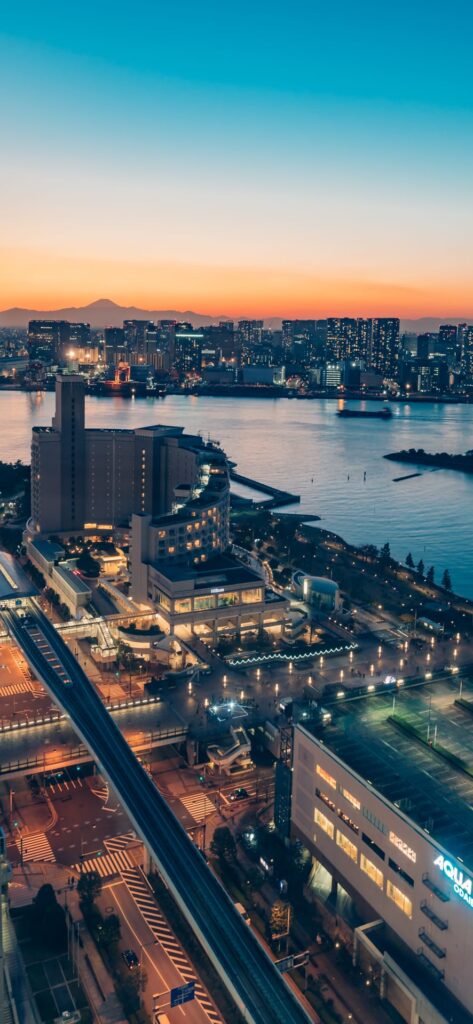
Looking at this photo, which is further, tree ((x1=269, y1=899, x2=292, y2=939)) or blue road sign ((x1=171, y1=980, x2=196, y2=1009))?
tree ((x1=269, y1=899, x2=292, y2=939))

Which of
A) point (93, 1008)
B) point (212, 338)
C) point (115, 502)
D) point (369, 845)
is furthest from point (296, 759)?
point (212, 338)

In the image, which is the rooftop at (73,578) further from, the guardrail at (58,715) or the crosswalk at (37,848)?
the crosswalk at (37,848)

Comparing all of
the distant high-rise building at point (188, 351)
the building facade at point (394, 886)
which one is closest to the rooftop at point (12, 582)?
the building facade at point (394, 886)

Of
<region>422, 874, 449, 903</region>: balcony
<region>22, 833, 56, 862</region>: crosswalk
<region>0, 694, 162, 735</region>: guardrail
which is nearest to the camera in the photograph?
<region>422, 874, 449, 903</region>: balcony

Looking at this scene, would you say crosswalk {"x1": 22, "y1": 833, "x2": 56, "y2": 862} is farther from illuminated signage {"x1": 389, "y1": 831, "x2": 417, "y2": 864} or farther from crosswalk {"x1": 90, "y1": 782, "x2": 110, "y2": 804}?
illuminated signage {"x1": 389, "y1": 831, "x2": 417, "y2": 864}

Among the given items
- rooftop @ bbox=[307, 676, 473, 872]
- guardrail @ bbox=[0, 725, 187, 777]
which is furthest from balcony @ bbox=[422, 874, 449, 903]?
guardrail @ bbox=[0, 725, 187, 777]
